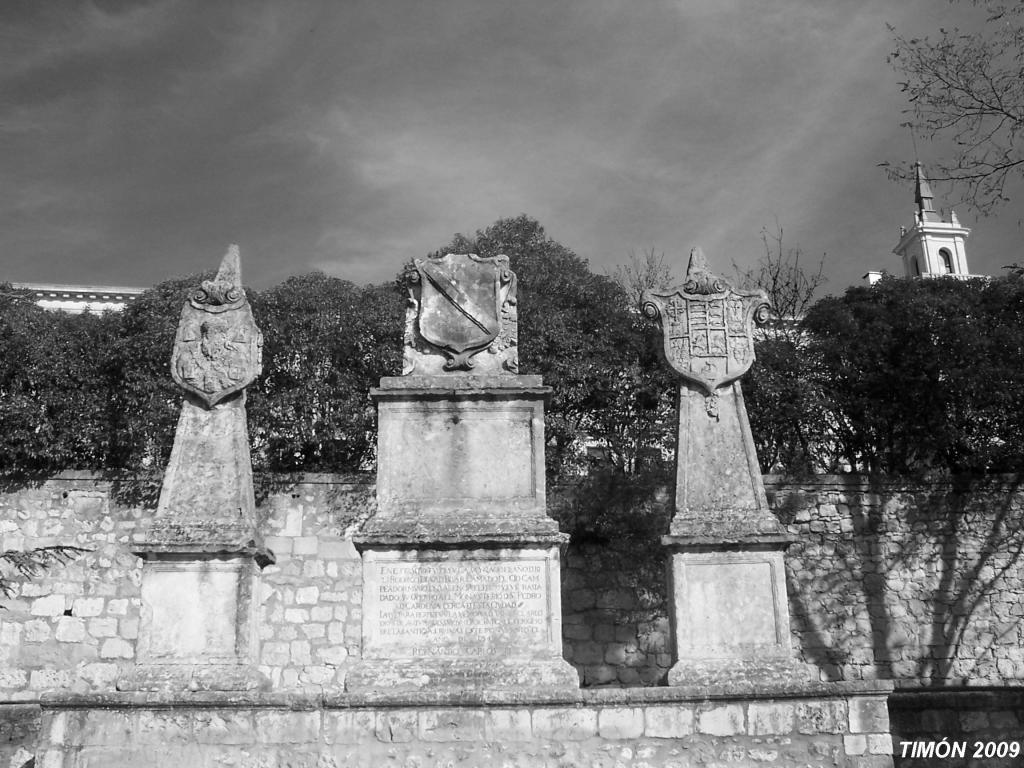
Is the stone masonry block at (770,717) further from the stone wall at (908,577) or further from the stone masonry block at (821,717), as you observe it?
the stone wall at (908,577)

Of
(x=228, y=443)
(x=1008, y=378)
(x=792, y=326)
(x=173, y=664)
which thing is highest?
(x=792, y=326)

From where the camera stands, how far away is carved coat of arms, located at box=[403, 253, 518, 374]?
8.29 metres

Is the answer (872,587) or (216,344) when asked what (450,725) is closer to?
(216,344)

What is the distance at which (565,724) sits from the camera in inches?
268

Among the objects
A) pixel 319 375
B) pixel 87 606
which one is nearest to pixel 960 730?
pixel 319 375

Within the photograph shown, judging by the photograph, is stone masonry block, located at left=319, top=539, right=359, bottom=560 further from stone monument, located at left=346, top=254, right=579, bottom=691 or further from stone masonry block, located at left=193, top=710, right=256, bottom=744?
stone masonry block, located at left=193, top=710, right=256, bottom=744

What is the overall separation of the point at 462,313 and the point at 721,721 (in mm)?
4125

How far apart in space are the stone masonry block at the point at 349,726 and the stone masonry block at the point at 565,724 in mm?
1252

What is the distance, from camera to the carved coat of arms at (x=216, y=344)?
26.4 feet

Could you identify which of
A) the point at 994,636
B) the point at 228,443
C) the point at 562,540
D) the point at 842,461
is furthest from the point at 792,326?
the point at 228,443

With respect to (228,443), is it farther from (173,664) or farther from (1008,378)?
(1008,378)

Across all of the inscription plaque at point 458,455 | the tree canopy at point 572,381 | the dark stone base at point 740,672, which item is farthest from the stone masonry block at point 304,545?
the dark stone base at point 740,672

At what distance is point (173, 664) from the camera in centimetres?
718

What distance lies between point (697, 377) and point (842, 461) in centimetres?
1019
